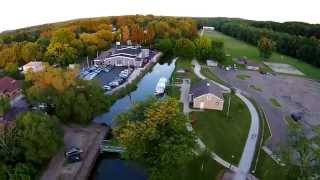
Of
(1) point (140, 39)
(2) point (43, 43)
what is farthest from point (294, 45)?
(2) point (43, 43)

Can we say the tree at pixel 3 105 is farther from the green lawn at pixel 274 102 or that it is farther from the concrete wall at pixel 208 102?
the green lawn at pixel 274 102

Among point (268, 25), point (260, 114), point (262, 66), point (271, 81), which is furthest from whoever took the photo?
point (268, 25)

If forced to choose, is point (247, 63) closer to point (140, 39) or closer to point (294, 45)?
point (294, 45)

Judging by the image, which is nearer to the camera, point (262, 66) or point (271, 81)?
point (271, 81)

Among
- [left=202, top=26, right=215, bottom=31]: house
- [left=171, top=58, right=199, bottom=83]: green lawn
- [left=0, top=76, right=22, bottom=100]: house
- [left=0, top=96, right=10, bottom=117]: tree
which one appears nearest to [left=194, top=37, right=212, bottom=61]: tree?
[left=171, top=58, right=199, bottom=83]: green lawn

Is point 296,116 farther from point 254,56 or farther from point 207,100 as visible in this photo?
point 254,56

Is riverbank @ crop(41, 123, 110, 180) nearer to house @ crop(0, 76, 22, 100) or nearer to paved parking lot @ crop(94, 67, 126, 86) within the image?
house @ crop(0, 76, 22, 100)

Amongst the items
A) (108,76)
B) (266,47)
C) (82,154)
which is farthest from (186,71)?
(82,154)
